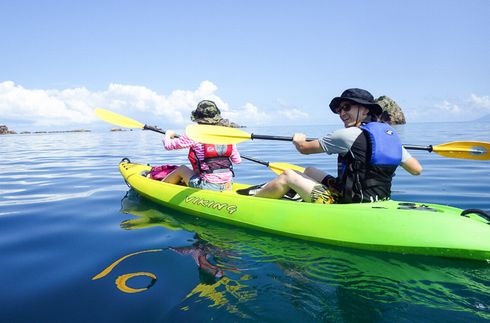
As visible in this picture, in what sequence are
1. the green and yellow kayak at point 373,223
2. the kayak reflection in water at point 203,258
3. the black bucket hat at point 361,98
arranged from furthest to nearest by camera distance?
the black bucket hat at point 361,98 → the green and yellow kayak at point 373,223 → the kayak reflection in water at point 203,258

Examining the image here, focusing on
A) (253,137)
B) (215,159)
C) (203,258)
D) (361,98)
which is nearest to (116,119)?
(215,159)

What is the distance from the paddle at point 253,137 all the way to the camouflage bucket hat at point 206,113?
192 mm

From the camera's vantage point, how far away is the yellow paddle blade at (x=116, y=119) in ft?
26.0

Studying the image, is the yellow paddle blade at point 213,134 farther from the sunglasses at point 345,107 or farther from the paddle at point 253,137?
the sunglasses at point 345,107

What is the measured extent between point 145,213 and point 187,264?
2447mm

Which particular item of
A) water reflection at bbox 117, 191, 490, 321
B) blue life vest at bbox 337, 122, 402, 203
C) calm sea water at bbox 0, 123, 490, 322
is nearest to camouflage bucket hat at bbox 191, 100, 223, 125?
calm sea water at bbox 0, 123, 490, 322

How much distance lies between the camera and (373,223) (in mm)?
3660

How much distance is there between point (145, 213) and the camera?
5625 millimetres

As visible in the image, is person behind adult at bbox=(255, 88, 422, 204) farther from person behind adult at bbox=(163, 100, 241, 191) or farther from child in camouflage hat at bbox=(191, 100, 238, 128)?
child in camouflage hat at bbox=(191, 100, 238, 128)

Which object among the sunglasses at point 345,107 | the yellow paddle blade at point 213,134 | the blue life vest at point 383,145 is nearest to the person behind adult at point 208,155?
the yellow paddle blade at point 213,134

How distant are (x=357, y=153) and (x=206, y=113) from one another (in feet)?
8.79

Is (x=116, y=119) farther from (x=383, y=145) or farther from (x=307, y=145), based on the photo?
(x=383, y=145)

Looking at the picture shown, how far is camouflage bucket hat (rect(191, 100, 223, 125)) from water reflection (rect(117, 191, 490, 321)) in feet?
6.91

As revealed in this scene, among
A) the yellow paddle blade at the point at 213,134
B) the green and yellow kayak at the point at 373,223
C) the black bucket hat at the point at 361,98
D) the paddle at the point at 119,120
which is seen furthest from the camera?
the paddle at the point at 119,120
